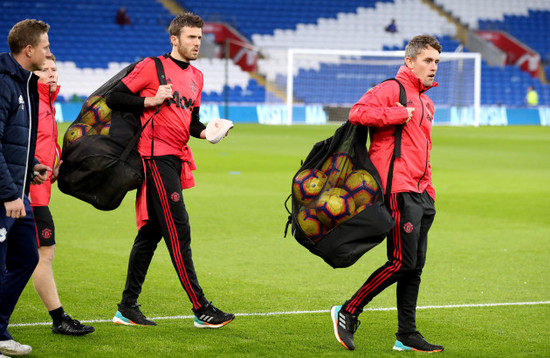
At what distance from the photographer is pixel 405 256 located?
521 centimetres

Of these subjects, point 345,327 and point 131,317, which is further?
point 131,317

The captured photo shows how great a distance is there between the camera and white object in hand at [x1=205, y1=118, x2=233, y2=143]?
5723mm

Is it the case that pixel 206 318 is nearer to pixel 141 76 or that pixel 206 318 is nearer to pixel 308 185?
pixel 308 185

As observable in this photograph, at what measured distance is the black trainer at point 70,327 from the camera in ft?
18.0

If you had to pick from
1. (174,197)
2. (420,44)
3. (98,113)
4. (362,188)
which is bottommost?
(174,197)

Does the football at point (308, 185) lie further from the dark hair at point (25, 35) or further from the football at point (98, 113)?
the dark hair at point (25, 35)

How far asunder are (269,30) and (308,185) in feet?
124

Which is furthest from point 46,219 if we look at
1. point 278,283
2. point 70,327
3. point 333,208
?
point 278,283

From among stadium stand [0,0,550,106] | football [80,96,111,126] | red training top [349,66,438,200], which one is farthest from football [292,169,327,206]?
stadium stand [0,0,550,106]

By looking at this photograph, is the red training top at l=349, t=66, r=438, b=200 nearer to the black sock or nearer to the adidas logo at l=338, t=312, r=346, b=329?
the adidas logo at l=338, t=312, r=346, b=329

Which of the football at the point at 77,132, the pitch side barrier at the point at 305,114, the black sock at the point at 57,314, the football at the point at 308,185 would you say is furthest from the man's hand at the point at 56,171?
the pitch side barrier at the point at 305,114

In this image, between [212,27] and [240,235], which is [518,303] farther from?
[212,27]

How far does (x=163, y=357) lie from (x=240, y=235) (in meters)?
4.78

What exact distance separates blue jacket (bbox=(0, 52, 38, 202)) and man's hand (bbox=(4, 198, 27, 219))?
0.02 meters
